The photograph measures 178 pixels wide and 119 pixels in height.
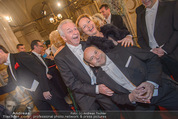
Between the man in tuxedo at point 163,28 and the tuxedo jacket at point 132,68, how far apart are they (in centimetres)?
49

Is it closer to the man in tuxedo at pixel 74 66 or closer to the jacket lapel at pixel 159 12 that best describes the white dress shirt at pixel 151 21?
the jacket lapel at pixel 159 12

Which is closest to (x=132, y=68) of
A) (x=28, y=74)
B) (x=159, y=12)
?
(x=159, y=12)

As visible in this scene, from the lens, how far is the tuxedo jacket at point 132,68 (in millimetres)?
1410

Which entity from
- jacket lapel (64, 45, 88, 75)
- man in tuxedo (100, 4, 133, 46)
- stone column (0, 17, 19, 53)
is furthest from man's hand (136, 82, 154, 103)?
stone column (0, 17, 19, 53)

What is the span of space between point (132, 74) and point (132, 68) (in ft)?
0.27

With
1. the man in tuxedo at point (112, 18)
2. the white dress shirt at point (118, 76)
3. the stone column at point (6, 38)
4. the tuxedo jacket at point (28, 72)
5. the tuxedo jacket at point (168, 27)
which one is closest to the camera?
the white dress shirt at point (118, 76)

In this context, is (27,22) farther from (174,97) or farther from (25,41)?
(174,97)

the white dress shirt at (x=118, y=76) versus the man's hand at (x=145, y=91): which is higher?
the white dress shirt at (x=118, y=76)

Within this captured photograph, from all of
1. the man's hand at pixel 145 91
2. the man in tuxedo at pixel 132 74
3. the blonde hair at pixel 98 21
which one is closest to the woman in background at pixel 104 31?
the blonde hair at pixel 98 21

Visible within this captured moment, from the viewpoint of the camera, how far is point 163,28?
5.66 ft

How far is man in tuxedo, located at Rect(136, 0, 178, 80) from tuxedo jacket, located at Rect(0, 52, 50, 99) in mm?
2377

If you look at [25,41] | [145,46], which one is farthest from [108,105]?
[25,41]

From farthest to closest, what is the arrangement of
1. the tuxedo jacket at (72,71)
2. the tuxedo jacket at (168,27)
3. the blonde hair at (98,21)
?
the blonde hair at (98,21), the tuxedo jacket at (72,71), the tuxedo jacket at (168,27)

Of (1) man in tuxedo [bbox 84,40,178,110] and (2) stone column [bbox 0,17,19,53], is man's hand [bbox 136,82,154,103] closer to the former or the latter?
(1) man in tuxedo [bbox 84,40,178,110]
